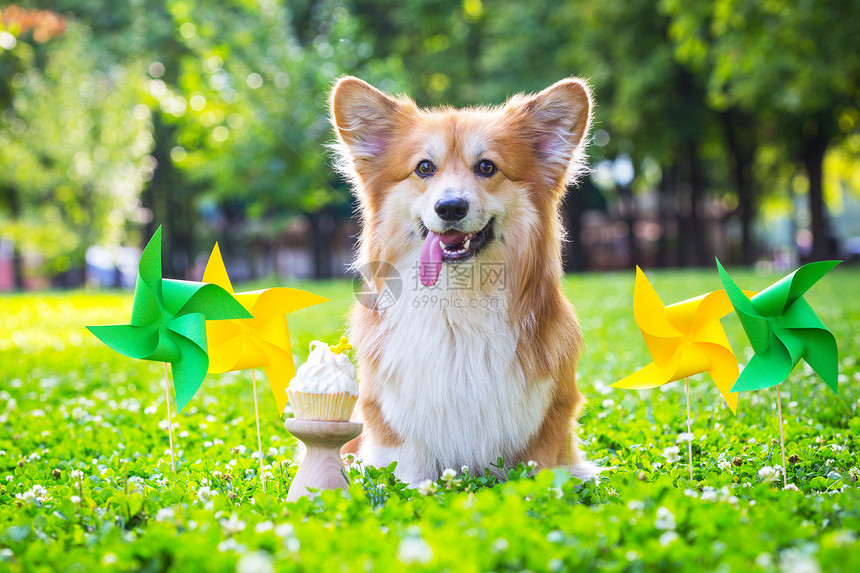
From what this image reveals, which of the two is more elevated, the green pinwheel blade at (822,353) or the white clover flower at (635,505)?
the green pinwheel blade at (822,353)

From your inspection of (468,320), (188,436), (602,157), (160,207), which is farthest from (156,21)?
(468,320)

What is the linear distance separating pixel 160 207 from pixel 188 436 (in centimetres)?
2841

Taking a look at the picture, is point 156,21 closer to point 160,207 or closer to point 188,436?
point 160,207

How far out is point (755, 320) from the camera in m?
3.30

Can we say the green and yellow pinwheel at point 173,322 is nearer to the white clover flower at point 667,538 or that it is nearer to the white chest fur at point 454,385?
the white chest fur at point 454,385

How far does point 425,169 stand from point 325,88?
13038 millimetres

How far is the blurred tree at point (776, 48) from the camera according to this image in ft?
43.3

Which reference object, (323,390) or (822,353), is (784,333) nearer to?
(822,353)

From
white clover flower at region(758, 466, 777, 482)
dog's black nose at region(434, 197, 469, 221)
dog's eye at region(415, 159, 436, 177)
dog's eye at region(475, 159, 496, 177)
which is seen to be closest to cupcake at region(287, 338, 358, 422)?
dog's black nose at region(434, 197, 469, 221)

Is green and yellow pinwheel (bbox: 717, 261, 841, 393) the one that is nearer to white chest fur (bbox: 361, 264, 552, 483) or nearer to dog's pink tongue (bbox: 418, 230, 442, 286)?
white chest fur (bbox: 361, 264, 552, 483)

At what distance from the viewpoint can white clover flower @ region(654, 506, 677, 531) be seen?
8.51 ft

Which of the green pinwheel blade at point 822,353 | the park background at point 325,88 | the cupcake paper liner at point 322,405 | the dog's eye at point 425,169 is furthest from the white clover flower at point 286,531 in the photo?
the park background at point 325,88

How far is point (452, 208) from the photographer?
11.3 feet

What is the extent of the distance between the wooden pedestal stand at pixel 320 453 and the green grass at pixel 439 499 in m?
0.14
